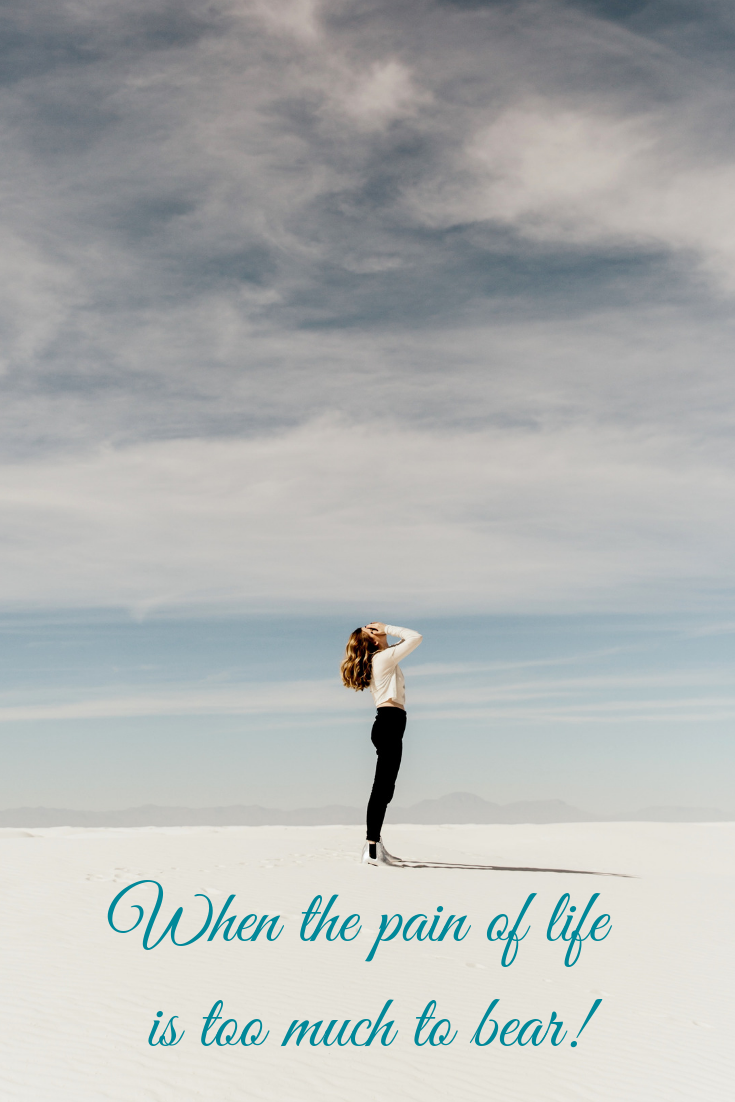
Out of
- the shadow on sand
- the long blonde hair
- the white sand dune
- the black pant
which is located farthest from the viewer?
the shadow on sand

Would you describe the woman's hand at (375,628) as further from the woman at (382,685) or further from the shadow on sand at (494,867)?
the shadow on sand at (494,867)

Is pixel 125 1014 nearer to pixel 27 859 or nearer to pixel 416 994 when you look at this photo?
pixel 416 994

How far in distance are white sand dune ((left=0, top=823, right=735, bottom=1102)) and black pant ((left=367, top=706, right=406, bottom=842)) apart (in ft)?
3.25

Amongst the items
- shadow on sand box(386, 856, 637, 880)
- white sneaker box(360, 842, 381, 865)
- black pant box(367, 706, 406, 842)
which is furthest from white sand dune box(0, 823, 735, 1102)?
black pant box(367, 706, 406, 842)

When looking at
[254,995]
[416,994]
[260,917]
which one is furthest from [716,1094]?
[260,917]

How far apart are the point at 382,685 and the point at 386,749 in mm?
777

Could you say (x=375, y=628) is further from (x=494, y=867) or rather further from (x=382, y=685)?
(x=494, y=867)

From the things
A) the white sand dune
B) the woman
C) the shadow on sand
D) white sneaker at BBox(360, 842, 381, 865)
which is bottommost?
the white sand dune

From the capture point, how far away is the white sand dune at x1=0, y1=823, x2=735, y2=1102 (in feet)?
17.3

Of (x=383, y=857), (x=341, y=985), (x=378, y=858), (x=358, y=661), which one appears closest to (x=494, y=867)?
(x=383, y=857)

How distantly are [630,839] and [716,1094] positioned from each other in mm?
16537

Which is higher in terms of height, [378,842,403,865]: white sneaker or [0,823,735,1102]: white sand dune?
[378,842,403,865]: white sneaker

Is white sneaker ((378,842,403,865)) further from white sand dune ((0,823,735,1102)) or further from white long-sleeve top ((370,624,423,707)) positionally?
white long-sleeve top ((370,624,423,707))

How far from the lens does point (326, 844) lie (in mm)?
14430
